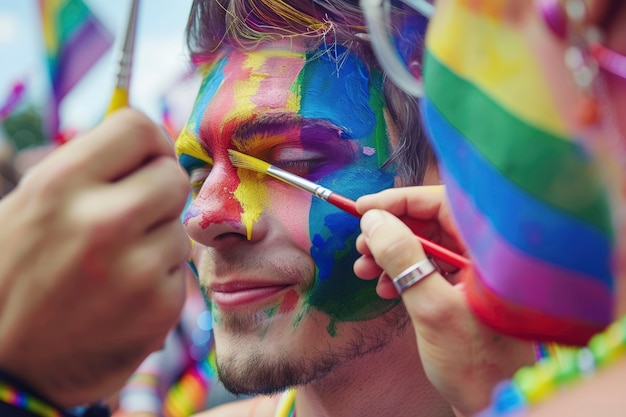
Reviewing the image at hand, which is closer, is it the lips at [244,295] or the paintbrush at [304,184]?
the paintbrush at [304,184]

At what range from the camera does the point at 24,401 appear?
2.26 feet

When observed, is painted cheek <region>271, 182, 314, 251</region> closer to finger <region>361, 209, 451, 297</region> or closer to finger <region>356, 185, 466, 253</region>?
finger <region>356, 185, 466, 253</region>

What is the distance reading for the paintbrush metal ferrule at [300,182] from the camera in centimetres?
123

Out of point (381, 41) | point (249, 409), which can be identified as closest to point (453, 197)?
point (381, 41)

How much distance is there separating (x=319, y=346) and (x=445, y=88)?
2.48ft

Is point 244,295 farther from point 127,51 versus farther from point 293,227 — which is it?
point 127,51

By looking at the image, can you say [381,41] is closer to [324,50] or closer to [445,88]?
[445,88]

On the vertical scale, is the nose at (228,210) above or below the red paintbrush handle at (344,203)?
below

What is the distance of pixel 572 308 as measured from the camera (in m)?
0.62

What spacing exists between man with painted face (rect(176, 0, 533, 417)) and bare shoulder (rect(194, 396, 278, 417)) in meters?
0.47

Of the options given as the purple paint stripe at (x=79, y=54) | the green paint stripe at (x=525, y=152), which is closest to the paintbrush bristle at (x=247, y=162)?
the purple paint stripe at (x=79, y=54)

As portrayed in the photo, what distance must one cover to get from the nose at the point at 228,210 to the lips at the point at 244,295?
0.31 feet

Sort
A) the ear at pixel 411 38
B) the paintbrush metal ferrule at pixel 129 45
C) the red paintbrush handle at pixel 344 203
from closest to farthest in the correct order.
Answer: the paintbrush metal ferrule at pixel 129 45 < the ear at pixel 411 38 < the red paintbrush handle at pixel 344 203

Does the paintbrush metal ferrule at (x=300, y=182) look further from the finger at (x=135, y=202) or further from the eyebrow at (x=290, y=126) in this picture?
the finger at (x=135, y=202)
